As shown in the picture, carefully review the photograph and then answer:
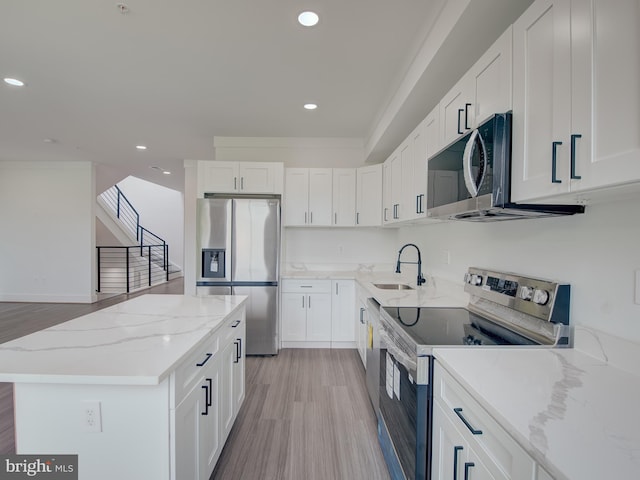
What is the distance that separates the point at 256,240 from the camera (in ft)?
11.3

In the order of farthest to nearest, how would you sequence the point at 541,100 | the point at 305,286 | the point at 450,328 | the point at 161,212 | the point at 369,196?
the point at 161,212 → the point at 369,196 → the point at 305,286 → the point at 450,328 → the point at 541,100

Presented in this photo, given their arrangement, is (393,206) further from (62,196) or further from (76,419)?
(62,196)

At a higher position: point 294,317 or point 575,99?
point 575,99

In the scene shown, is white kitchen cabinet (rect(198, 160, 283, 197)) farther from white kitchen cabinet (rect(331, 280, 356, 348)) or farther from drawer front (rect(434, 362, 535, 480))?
drawer front (rect(434, 362, 535, 480))

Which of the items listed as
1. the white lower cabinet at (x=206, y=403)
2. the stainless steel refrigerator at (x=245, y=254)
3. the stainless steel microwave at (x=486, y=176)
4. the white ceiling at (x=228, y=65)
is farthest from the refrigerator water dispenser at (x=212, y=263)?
the stainless steel microwave at (x=486, y=176)

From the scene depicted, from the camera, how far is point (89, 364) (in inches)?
43.6

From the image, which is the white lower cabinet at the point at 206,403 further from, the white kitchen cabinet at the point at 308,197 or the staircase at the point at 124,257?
the staircase at the point at 124,257

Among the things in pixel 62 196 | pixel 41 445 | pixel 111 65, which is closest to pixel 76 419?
pixel 41 445

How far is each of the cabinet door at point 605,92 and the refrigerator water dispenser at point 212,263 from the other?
3172 millimetres

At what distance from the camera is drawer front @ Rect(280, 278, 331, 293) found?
3.60 m

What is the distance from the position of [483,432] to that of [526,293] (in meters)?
0.83

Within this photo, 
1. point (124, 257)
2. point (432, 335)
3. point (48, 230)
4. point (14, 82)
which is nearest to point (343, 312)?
point (432, 335)

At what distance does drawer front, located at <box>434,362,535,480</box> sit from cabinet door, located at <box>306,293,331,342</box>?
2461 mm

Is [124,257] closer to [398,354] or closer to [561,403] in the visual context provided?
[398,354]
